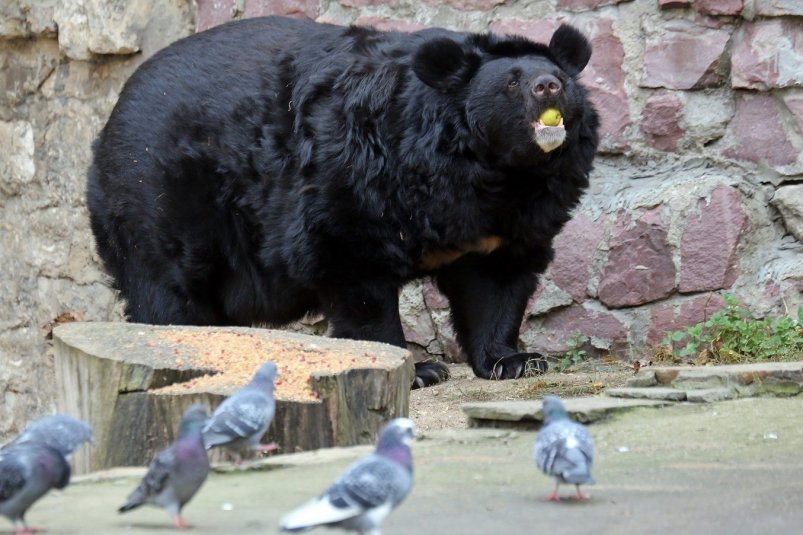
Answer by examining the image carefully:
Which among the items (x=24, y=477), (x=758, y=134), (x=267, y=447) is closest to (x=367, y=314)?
(x=758, y=134)

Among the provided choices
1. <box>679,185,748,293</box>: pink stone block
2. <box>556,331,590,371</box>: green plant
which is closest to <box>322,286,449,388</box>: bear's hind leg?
<box>556,331,590,371</box>: green plant

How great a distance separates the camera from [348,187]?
571 cm

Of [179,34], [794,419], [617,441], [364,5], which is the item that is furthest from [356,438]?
[179,34]

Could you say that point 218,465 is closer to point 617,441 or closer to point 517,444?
point 517,444

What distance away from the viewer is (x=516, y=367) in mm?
5945

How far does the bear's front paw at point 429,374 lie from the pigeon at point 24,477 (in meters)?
3.33

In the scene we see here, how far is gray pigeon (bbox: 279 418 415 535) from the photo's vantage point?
2354mm

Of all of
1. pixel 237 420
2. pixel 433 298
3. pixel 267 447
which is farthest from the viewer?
pixel 433 298

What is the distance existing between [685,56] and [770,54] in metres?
0.37

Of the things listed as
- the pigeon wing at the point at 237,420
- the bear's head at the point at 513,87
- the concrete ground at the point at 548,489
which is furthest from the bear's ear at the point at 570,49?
the pigeon wing at the point at 237,420

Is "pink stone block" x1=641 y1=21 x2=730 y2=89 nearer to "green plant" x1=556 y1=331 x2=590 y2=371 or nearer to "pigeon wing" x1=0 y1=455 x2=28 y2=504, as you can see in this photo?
"green plant" x1=556 y1=331 x2=590 y2=371

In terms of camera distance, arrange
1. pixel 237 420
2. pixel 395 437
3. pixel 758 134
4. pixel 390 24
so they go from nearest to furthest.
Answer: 1. pixel 395 437
2. pixel 237 420
3. pixel 758 134
4. pixel 390 24

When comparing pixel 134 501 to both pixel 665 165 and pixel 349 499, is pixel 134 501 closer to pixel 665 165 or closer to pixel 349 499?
pixel 349 499

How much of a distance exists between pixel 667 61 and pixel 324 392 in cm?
296
